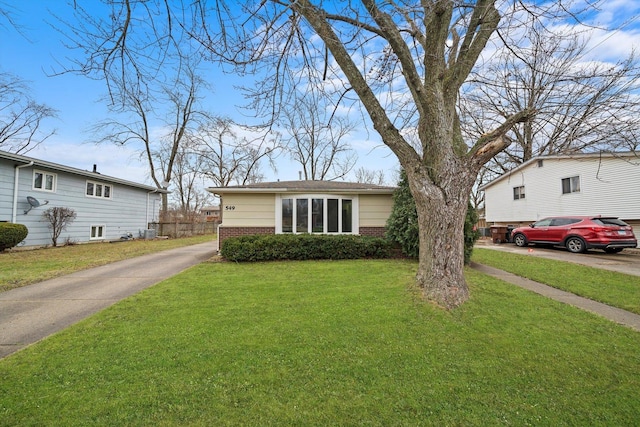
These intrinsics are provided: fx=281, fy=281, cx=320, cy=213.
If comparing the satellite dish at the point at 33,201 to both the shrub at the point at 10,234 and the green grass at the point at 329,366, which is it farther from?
the green grass at the point at 329,366

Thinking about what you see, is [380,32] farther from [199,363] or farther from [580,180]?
[580,180]

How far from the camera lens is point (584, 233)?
1147cm

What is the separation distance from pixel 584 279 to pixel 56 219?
19.0m

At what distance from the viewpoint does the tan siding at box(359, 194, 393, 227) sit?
36.2 feet

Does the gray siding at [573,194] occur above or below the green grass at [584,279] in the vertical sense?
above

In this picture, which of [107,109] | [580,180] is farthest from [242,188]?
[580,180]

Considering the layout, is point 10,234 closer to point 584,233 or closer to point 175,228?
point 175,228

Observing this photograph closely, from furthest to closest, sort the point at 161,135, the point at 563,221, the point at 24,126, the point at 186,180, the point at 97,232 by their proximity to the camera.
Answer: the point at 186,180, the point at 161,135, the point at 24,126, the point at 97,232, the point at 563,221

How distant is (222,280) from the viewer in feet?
20.5

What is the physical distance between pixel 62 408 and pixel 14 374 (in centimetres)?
97

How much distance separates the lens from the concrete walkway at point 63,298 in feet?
12.0

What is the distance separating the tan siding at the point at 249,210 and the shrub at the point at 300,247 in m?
1.78

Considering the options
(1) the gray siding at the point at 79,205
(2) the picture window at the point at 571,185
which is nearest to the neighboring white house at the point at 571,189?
(2) the picture window at the point at 571,185

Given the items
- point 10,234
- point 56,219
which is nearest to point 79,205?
point 56,219
